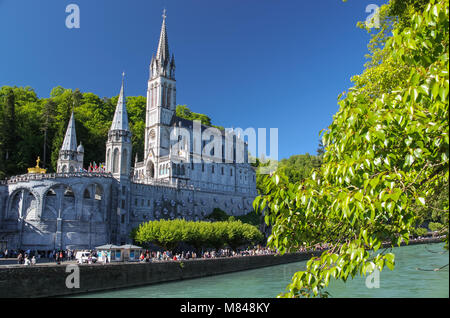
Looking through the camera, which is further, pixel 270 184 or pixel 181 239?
pixel 181 239

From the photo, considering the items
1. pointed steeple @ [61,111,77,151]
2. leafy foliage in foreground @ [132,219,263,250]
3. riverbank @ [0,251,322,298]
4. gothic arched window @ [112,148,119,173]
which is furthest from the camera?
pointed steeple @ [61,111,77,151]

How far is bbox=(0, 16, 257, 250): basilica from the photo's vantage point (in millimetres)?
43969

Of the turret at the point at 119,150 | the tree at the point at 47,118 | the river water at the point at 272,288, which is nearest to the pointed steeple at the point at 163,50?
the tree at the point at 47,118

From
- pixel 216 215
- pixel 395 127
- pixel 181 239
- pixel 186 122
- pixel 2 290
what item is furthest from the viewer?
pixel 186 122

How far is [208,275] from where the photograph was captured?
3734 centimetres

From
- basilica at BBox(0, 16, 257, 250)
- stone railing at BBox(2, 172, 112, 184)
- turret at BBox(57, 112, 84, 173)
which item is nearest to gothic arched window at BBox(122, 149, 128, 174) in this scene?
basilica at BBox(0, 16, 257, 250)

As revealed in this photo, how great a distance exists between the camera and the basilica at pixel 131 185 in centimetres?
4397

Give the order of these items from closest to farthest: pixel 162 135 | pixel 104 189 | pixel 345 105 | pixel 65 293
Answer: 1. pixel 345 105
2. pixel 65 293
3. pixel 104 189
4. pixel 162 135

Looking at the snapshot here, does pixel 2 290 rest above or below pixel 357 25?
below

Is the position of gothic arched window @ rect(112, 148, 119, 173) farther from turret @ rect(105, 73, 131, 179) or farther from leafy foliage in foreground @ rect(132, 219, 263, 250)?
leafy foliage in foreground @ rect(132, 219, 263, 250)

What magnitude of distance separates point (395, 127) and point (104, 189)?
45.3m

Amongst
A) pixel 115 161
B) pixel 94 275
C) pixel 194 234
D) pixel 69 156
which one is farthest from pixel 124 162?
pixel 94 275

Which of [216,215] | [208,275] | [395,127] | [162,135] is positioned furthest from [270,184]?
[162,135]

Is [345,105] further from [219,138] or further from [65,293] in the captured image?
[219,138]
